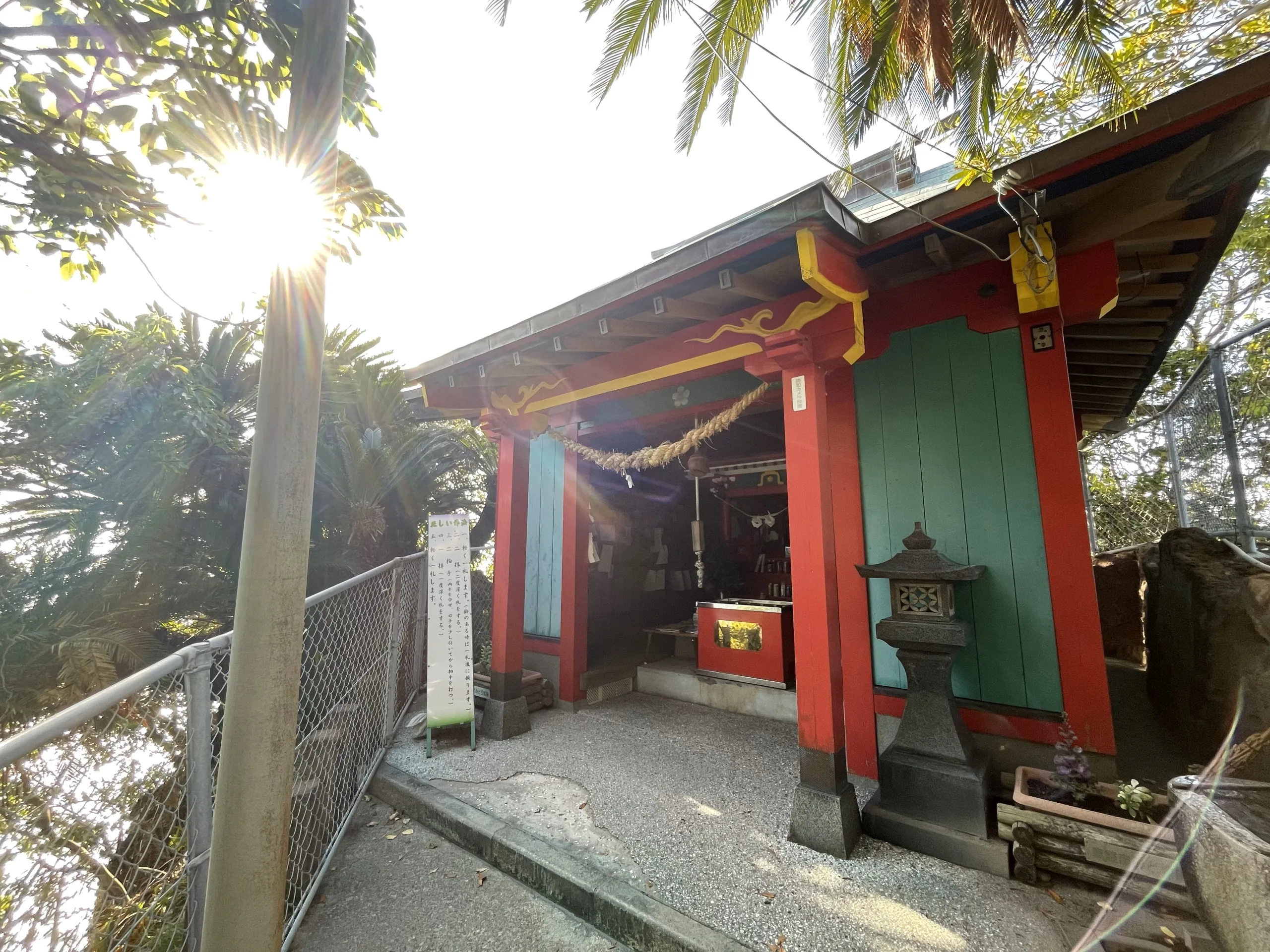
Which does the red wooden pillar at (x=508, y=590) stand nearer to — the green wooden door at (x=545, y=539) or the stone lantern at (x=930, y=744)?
the green wooden door at (x=545, y=539)

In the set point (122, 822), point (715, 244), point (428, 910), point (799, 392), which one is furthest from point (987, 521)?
point (122, 822)

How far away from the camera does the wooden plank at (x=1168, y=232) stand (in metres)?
2.91

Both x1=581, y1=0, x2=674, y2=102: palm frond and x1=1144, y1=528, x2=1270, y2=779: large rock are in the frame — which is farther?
x1=581, y1=0, x2=674, y2=102: palm frond

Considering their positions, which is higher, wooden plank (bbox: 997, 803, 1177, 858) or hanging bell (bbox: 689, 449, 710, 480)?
hanging bell (bbox: 689, 449, 710, 480)

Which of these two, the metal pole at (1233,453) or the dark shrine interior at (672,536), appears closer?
the metal pole at (1233,453)

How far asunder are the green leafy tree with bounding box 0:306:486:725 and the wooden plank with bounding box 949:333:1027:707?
5885 millimetres

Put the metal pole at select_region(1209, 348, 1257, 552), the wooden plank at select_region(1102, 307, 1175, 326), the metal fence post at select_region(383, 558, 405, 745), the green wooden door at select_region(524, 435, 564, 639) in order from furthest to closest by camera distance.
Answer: the green wooden door at select_region(524, 435, 564, 639), the metal fence post at select_region(383, 558, 405, 745), the wooden plank at select_region(1102, 307, 1175, 326), the metal pole at select_region(1209, 348, 1257, 552)

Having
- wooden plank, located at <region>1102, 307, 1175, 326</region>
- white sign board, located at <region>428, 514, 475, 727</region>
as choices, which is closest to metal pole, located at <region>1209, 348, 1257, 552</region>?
wooden plank, located at <region>1102, 307, 1175, 326</region>

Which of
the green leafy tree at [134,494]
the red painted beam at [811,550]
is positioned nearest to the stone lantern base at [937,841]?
the red painted beam at [811,550]

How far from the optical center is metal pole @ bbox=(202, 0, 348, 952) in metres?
1.27

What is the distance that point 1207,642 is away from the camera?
10.5 ft

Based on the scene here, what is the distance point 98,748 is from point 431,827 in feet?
6.48

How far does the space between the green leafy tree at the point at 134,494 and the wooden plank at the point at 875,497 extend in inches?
210

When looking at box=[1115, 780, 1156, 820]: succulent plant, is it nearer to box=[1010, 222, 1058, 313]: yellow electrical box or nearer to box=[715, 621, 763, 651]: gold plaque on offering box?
box=[1010, 222, 1058, 313]: yellow electrical box
